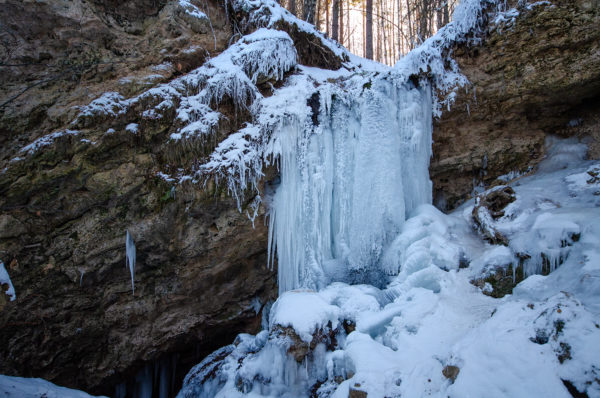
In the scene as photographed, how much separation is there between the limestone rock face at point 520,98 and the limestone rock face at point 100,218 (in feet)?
12.3

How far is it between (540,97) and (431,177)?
2.01 m

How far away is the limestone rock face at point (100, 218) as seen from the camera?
3.89 m

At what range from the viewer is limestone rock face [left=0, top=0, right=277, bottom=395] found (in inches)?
153

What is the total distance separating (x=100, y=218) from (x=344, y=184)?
3.57m

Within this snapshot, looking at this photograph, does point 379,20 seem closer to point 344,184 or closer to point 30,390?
point 344,184

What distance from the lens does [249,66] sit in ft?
16.6

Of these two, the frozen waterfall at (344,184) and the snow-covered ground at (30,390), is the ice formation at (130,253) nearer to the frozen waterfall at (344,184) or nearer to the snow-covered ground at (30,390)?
the snow-covered ground at (30,390)

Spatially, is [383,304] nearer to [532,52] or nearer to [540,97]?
[540,97]

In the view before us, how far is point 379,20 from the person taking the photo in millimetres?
16125

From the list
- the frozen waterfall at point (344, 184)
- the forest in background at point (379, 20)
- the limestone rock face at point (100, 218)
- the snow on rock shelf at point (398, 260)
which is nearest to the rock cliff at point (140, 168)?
the limestone rock face at point (100, 218)

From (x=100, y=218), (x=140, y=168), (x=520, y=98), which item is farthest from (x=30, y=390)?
(x=520, y=98)

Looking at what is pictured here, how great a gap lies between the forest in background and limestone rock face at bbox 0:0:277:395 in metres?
5.60

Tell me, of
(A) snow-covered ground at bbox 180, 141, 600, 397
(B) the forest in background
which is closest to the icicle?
(A) snow-covered ground at bbox 180, 141, 600, 397

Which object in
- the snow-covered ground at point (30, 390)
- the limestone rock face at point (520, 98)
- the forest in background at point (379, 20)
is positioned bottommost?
the snow-covered ground at point (30, 390)
